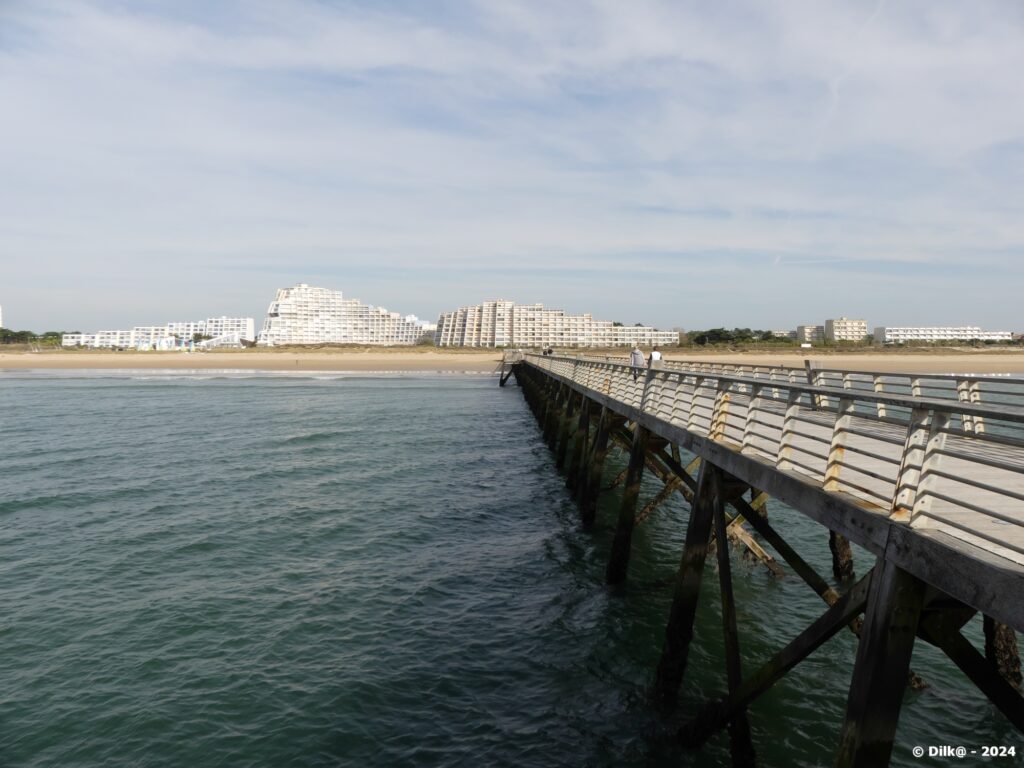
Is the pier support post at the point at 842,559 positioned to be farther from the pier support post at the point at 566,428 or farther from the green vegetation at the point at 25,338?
the green vegetation at the point at 25,338

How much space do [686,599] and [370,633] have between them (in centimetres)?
473

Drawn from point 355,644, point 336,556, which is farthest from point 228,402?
point 355,644

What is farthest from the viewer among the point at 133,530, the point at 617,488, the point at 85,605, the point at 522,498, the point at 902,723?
the point at 617,488

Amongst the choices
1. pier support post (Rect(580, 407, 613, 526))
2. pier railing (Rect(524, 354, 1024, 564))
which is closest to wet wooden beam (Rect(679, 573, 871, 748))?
pier railing (Rect(524, 354, 1024, 564))

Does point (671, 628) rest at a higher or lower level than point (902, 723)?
higher

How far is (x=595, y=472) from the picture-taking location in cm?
1563

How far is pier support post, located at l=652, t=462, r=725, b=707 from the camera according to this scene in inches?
316

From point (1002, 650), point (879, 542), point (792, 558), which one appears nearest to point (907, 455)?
point (879, 542)

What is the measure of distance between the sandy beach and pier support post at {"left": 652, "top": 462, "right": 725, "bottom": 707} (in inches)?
2816

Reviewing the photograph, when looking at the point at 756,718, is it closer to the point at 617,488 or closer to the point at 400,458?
the point at 617,488

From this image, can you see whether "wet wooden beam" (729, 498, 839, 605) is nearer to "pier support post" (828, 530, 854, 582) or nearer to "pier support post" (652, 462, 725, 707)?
"pier support post" (652, 462, 725, 707)

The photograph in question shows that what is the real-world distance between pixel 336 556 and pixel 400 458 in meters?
11.5

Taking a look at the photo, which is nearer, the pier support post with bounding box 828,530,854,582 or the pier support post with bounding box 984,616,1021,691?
the pier support post with bounding box 984,616,1021,691

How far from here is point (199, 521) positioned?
1631cm
